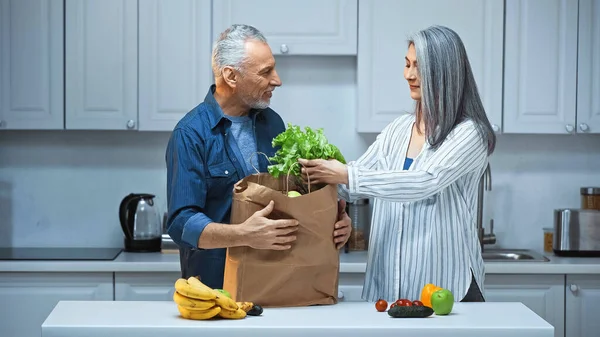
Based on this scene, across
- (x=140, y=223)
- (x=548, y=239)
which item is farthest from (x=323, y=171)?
(x=548, y=239)

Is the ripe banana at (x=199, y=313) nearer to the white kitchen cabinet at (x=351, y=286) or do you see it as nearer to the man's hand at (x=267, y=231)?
the man's hand at (x=267, y=231)

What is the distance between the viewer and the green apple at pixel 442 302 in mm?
2254

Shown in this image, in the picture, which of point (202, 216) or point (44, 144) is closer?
point (202, 216)

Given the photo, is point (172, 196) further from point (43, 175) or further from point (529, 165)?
point (529, 165)

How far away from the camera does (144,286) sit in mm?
3740

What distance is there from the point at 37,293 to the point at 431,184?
202cm

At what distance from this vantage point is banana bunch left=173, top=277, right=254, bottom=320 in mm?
2129

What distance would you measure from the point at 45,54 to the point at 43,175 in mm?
663

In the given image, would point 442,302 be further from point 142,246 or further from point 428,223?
point 142,246

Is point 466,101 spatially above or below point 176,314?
above

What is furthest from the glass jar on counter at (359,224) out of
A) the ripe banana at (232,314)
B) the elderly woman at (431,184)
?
the ripe banana at (232,314)

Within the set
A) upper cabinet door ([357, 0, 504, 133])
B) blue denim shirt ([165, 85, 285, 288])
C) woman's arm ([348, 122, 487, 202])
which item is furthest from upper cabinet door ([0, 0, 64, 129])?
woman's arm ([348, 122, 487, 202])

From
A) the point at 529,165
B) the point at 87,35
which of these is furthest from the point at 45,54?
the point at 529,165

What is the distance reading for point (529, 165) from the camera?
4.32 metres
